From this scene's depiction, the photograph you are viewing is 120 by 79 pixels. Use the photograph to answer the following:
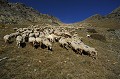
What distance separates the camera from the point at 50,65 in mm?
14820

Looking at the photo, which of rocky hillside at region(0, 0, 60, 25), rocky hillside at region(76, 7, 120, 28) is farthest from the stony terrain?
rocky hillside at region(76, 7, 120, 28)

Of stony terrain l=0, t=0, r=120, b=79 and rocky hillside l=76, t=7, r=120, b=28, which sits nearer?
stony terrain l=0, t=0, r=120, b=79

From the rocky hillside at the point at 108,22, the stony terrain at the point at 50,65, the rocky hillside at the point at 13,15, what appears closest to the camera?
the stony terrain at the point at 50,65

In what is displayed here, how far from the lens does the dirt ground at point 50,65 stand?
522 inches

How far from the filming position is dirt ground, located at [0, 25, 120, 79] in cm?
1326

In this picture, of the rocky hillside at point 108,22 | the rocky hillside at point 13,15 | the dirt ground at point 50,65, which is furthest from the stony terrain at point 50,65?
the rocky hillside at point 108,22

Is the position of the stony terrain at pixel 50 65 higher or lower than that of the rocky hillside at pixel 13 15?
lower

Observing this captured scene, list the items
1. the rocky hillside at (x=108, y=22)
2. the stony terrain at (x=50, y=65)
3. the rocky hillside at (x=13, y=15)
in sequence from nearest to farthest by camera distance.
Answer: the stony terrain at (x=50, y=65), the rocky hillside at (x=13, y=15), the rocky hillside at (x=108, y=22)

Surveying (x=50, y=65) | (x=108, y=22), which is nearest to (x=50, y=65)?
(x=50, y=65)

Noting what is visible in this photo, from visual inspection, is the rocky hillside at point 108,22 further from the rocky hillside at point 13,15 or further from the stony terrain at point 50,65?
the stony terrain at point 50,65

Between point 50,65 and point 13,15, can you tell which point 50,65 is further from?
point 13,15

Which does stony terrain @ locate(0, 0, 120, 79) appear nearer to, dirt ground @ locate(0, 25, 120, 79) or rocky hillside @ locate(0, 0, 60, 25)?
dirt ground @ locate(0, 25, 120, 79)

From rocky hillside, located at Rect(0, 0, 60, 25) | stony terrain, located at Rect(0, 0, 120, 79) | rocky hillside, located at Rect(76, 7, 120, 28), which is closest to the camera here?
stony terrain, located at Rect(0, 0, 120, 79)

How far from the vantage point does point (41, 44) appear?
1858cm
